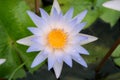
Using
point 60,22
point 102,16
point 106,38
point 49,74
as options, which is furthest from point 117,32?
point 60,22

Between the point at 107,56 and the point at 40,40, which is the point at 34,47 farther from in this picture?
the point at 107,56

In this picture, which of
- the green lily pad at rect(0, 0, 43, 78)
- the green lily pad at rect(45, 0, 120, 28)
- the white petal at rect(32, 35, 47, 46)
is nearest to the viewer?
the white petal at rect(32, 35, 47, 46)

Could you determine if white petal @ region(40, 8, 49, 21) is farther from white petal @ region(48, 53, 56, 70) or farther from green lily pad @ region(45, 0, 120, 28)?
green lily pad @ region(45, 0, 120, 28)

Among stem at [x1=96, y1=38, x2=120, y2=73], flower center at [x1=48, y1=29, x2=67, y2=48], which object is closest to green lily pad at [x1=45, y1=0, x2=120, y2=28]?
stem at [x1=96, y1=38, x2=120, y2=73]

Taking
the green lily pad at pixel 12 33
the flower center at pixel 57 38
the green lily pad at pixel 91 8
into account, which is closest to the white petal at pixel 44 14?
the flower center at pixel 57 38

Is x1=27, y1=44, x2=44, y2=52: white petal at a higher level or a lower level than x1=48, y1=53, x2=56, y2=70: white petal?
higher

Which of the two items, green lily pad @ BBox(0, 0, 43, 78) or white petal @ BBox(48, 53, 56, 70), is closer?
white petal @ BBox(48, 53, 56, 70)

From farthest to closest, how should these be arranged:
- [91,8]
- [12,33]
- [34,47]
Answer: [91,8] → [12,33] → [34,47]

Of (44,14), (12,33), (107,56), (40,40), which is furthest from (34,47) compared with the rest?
(107,56)
